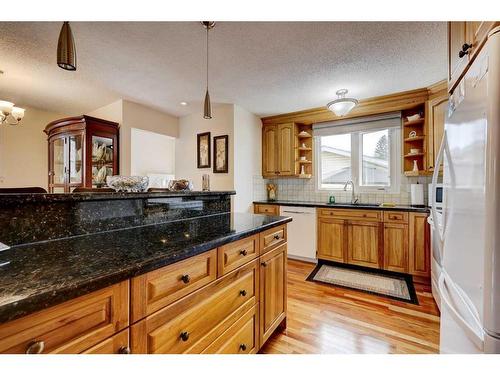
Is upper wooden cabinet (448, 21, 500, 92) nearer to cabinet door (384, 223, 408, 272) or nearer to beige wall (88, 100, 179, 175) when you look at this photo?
cabinet door (384, 223, 408, 272)

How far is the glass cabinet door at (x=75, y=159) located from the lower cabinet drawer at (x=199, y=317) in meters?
3.07

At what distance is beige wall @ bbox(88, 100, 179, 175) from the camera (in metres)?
3.25

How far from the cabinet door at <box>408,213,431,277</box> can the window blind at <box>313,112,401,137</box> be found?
1.32 metres

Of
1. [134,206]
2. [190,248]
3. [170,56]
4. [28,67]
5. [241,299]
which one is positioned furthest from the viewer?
[28,67]

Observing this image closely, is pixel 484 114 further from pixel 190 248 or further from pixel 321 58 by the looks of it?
pixel 321 58

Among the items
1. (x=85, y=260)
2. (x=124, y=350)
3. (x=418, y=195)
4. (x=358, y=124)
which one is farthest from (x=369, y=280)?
(x=85, y=260)

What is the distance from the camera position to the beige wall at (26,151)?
3062 mm

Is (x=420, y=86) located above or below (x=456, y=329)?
above

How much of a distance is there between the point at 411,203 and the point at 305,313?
7.04 feet

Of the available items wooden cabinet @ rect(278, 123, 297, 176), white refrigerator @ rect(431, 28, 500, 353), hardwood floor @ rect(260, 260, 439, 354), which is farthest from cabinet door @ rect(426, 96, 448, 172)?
white refrigerator @ rect(431, 28, 500, 353)

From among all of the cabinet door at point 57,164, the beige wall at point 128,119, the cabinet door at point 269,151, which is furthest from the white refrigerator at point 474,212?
the cabinet door at point 57,164

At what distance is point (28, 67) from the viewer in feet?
7.56

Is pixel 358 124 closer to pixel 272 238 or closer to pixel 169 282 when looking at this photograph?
pixel 272 238
